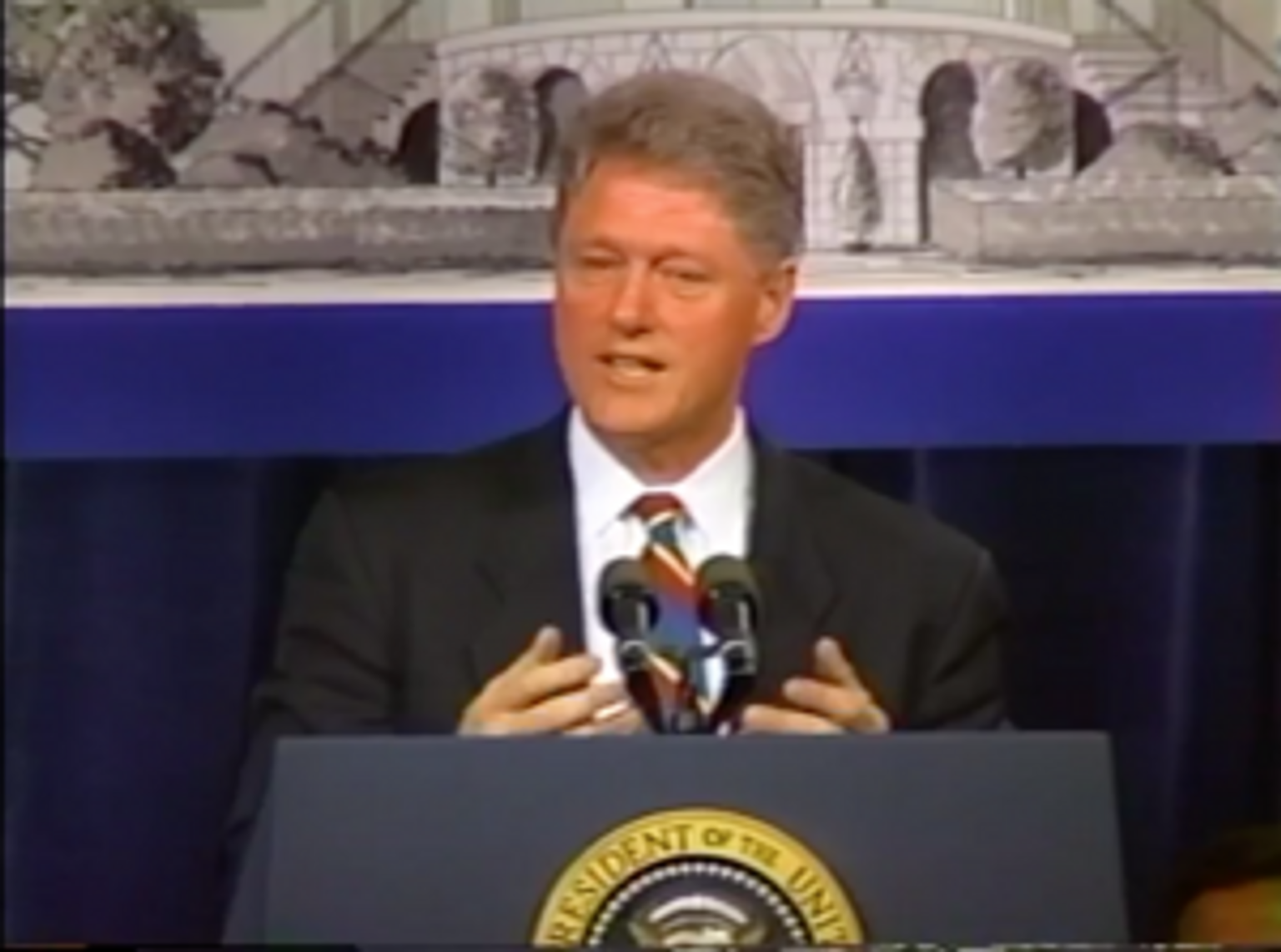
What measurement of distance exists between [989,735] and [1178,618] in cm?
24

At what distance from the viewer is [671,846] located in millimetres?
2871

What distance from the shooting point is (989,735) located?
2924 mm

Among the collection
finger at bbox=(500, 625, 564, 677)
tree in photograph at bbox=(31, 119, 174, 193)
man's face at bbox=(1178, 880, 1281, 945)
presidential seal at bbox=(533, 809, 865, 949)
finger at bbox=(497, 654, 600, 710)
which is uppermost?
tree in photograph at bbox=(31, 119, 174, 193)

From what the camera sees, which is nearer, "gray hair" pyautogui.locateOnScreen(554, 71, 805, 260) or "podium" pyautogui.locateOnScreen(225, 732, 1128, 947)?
"podium" pyautogui.locateOnScreen(225, 732, 1128, 947)

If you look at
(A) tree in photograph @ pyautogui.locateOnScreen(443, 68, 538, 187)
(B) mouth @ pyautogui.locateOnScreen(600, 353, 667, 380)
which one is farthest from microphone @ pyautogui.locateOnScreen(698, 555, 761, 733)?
(A) tree in photograph @ pyautogui.locateOnScreen(443, 68, 538, 187)

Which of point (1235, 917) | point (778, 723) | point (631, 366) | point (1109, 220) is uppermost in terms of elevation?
point (1109, 220)

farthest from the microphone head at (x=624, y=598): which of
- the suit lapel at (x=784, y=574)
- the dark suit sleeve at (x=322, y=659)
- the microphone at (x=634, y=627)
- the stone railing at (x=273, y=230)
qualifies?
the stone railing at (x=273, y=230)

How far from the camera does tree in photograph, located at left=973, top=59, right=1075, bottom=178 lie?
300 centimetres

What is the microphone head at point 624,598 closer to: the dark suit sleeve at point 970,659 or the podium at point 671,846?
the podium at point 671,846

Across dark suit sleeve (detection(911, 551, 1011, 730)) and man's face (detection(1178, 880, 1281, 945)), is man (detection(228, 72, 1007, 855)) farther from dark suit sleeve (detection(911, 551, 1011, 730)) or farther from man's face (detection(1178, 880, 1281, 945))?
man's face (detection(1178, 880, 1281, 945))

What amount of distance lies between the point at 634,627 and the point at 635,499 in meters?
0.16

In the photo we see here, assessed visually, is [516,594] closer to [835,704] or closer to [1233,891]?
[835,704]

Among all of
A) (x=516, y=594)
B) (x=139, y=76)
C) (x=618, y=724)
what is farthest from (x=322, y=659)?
(x=139, y=76)

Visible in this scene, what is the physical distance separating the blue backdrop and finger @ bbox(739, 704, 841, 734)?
0.71 feet
